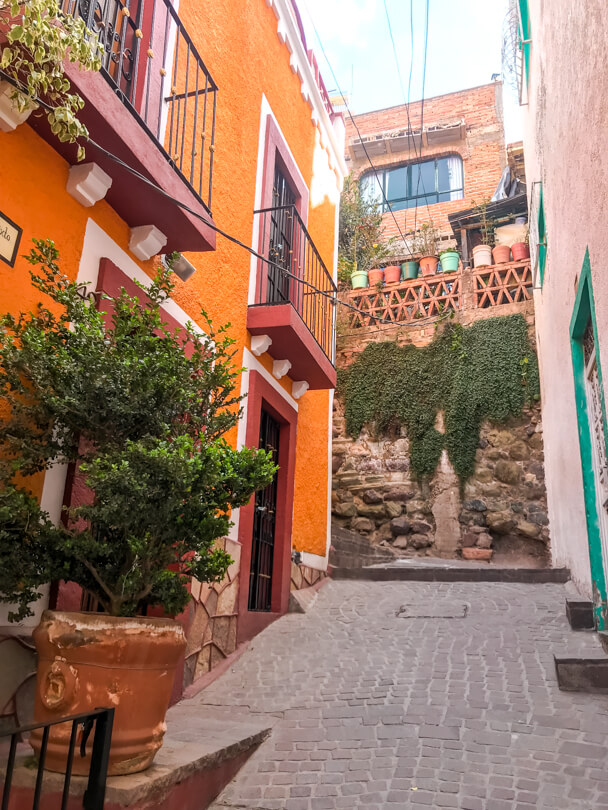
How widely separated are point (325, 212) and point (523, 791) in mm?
8072

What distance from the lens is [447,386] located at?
38.5 ft

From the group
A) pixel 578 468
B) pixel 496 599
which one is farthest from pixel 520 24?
pixel 496 599

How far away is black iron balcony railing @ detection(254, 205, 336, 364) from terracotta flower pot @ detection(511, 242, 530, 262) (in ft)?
16.0

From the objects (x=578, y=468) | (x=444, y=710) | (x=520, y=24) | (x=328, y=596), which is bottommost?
(x=444, y=710)

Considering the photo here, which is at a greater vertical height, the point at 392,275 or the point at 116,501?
the point at 392,275

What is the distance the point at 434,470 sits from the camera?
11305 millimetres

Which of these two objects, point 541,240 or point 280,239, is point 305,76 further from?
point 541,240

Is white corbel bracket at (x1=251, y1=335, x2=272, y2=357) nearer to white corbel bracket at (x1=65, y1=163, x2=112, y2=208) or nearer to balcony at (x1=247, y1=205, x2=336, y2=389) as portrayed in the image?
balcony at (x1=247, y1=205, x2=336, y2=389)

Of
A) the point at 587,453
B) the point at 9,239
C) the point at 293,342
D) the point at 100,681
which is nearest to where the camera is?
the point at 100,681

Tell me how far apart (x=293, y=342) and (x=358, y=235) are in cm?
926

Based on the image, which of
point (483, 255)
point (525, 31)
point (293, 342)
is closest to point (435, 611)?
point (293, 342)

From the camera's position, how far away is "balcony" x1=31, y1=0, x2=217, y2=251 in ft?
12.8

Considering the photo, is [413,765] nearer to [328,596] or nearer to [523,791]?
[523,791]

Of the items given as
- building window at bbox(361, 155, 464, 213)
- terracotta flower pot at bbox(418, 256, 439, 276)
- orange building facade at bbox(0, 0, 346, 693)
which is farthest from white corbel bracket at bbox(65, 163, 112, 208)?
building window at bbox(361, 155, 464, 213)
